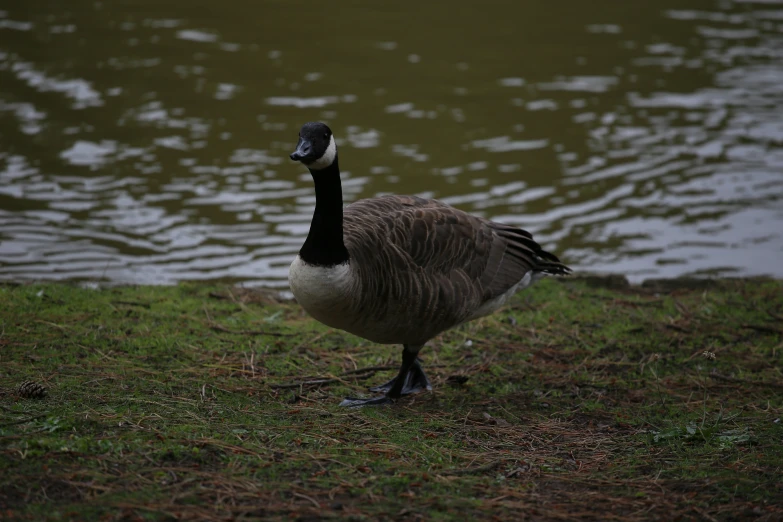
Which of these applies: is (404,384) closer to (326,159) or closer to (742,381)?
(326,159)

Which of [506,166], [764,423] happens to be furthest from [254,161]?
[764,423]

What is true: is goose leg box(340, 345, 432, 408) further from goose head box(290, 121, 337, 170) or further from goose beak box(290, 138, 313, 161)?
goose beak box(290, 138, 313, 161)

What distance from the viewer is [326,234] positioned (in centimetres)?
520

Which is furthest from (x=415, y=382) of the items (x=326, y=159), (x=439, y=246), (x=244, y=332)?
(x=326, y=159)

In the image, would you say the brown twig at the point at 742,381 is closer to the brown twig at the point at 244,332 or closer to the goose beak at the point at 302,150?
the brown twig at the point at 244,332

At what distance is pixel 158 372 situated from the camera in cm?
582

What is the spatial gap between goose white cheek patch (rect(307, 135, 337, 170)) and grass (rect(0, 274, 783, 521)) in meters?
1.54

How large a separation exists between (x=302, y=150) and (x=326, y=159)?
255 mm

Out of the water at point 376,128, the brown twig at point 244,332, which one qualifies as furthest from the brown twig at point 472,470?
the water at point 376,128

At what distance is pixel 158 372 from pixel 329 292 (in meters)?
1.50

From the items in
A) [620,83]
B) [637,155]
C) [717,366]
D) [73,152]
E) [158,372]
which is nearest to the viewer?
[158,372]

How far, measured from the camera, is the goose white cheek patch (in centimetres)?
526

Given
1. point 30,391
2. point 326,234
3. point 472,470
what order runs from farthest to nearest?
point 326,234 < point 30,391 < point 472,470

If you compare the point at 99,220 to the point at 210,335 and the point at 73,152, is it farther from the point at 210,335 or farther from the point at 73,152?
the point at 210,335
